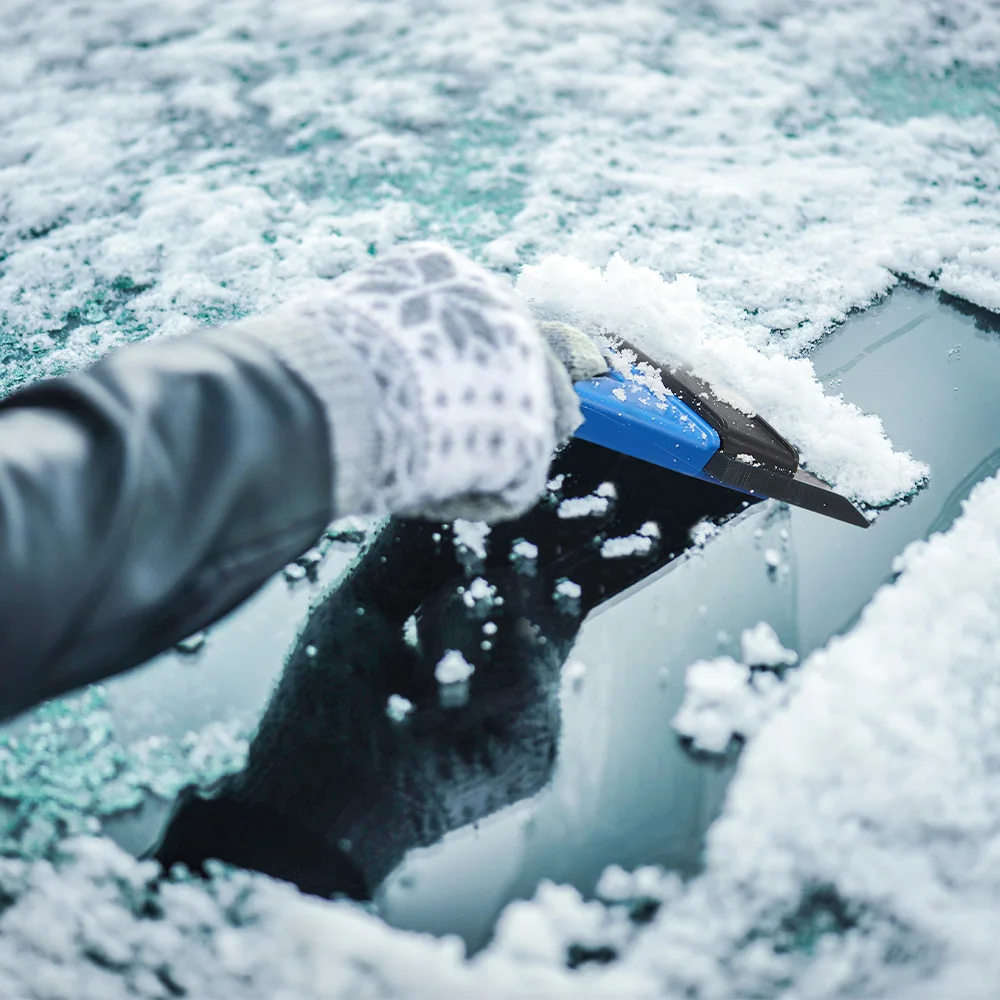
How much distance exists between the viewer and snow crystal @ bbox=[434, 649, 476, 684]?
2.43ft

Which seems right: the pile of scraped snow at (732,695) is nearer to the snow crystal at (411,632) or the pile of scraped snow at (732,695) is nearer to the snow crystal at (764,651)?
the snow crystal at (764,651)

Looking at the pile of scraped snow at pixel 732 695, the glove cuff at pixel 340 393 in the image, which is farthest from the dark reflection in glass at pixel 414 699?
the glove cuff at pixel 340 393

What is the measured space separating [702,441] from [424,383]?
1.32 feet

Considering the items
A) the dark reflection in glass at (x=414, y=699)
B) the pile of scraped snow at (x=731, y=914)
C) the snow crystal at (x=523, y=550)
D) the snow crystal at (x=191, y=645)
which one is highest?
the snow crystal at (x=191, y=645)

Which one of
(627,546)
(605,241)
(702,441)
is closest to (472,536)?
(627,546)

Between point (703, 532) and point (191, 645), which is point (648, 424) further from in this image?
point (191, 645)

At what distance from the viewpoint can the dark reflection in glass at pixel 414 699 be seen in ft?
2.16

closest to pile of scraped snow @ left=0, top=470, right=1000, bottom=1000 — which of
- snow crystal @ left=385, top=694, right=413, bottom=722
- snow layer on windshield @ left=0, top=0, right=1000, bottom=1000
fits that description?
snow layer on windshield @ left=0, top=0, right=1000, bottom=1000

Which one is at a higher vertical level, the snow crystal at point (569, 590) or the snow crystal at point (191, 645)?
the snow crystal at point (191, 645)

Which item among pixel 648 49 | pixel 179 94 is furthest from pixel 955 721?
pixel 179 94

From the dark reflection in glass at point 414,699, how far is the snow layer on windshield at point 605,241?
5 centimetres

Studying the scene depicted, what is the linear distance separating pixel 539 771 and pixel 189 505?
1.18 feet

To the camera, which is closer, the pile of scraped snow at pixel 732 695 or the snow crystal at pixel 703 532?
the pile of scraped snow at pixel 732 695

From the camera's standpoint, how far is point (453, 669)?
74 centimetres
